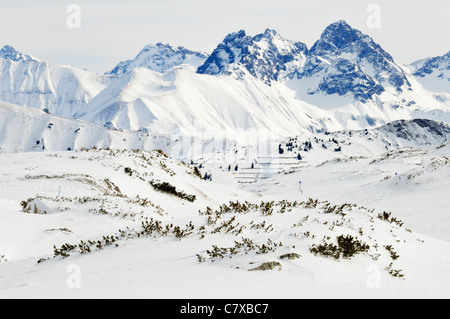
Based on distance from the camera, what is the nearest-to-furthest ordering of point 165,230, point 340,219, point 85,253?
point 85,253, point 165,230, point 340,219

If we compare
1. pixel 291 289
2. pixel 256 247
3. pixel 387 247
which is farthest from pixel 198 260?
pixel 387 247

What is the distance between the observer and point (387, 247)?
12461 mm

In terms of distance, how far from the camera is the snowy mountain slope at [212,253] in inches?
324

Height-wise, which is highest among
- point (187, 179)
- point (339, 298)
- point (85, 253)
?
point (339, 298)

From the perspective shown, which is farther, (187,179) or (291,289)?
(187,179)

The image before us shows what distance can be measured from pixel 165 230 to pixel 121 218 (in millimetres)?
6007

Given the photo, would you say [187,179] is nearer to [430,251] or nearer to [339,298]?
[430,251]

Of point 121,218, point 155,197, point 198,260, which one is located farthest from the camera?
point 155,197

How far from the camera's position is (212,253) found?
10469 millimetres

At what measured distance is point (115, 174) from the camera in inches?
1145

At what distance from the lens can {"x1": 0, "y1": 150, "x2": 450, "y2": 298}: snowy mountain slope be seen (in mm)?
8227

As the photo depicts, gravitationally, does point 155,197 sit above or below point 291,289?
below

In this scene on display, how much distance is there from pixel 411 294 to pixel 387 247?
3.73m

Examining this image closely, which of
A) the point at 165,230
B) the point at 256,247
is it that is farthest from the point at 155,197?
the point at 256,247
